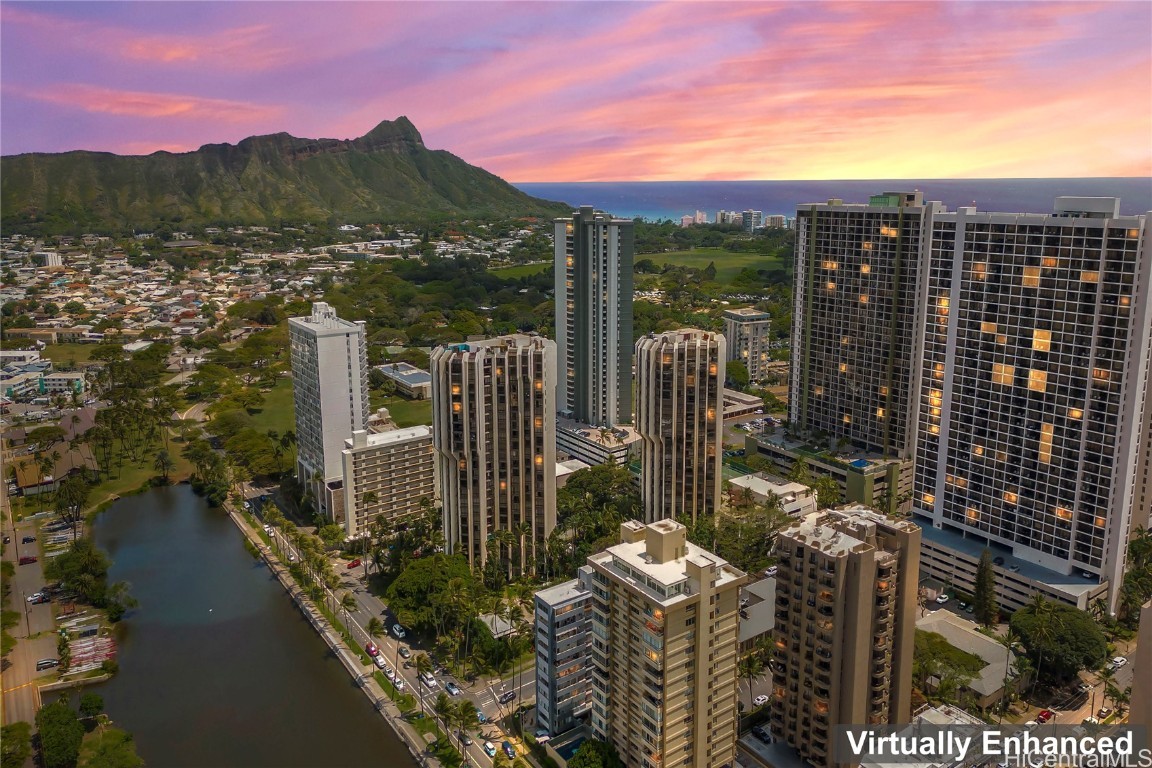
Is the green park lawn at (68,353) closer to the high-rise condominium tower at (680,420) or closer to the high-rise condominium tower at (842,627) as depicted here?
the high-rise condominium tower at (680,420)

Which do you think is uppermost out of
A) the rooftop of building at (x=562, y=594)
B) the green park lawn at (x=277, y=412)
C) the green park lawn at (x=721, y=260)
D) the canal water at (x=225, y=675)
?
the green park lawn at (x=721, y=260)

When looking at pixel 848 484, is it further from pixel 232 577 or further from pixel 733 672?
pixel 232 577

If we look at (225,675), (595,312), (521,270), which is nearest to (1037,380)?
(595,312)

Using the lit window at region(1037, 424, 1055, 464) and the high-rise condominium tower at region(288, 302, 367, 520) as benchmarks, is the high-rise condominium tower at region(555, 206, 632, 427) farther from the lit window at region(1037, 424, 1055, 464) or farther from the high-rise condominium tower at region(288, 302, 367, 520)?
the lit window at region(1037, 424, 1055, 464)

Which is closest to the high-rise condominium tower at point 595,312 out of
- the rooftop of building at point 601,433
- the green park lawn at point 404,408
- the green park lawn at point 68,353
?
the rooftop of building at point 601,433

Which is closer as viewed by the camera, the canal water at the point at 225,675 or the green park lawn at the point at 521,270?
the canal water at the point at 225,675

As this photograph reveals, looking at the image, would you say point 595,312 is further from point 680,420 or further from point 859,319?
point 680,420
